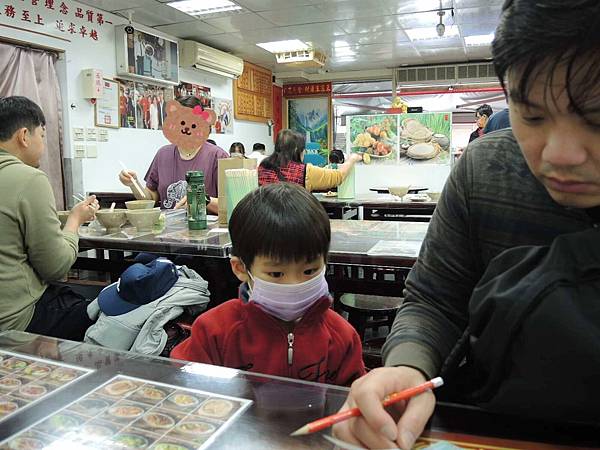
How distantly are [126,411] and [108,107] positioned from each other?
19.1 feet

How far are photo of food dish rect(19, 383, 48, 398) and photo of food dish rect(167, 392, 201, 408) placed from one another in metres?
0.20

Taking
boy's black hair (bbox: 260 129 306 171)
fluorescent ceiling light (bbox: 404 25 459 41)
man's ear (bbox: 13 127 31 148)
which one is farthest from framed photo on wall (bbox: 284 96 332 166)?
man's ear (bbox: 13 127 31 148)

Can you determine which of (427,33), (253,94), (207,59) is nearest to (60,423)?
(207,59)

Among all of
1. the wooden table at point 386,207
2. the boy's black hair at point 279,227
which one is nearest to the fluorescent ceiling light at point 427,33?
the wooden table at point 386,207

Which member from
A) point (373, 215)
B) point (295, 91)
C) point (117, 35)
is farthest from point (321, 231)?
point (295, 91)

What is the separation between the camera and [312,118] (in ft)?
35.4

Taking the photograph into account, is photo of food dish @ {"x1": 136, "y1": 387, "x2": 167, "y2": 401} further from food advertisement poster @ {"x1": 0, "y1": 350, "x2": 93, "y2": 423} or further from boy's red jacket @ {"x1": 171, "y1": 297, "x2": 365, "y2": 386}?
boy's red jacket @ {"x1": 171, "y1": 297, "x2": 365, "y2": 386}

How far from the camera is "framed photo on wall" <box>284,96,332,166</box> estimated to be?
35.1 feet

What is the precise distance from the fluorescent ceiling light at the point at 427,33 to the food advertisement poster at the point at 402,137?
2699 millimetres

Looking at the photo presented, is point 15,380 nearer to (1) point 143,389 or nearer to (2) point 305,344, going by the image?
(1) point 143,389

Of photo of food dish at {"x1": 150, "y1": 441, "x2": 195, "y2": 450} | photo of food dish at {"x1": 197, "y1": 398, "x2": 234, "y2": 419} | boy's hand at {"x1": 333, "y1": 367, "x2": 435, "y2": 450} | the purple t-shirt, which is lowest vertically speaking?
photo of food dish at {"x1": 150, "y1": 441, "x2": 195, "y2": 450}

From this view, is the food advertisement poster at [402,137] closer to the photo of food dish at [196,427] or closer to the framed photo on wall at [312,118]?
the photo of food dish at [196,427]

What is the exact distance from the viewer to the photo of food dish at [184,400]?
2.40 ft

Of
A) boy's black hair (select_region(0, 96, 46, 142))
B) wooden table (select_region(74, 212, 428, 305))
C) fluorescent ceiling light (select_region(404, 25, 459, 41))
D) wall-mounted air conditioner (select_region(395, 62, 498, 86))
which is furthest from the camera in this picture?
wall-mounted air conditioner (select_region(395, 62, 498, 86))
